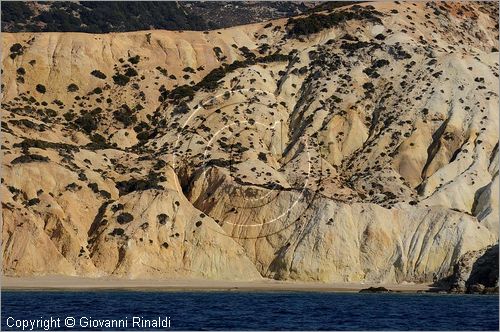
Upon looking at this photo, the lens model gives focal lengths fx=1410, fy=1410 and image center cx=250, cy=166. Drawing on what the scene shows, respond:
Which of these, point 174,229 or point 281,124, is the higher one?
point 281,124

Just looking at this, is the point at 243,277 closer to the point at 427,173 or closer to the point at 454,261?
the point at 454,261

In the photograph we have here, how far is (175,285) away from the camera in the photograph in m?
110

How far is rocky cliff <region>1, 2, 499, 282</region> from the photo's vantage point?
4473 inches

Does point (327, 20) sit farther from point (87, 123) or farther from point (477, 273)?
point (477, 273)

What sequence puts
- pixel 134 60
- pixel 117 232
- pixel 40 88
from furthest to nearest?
pixel 134 60 < pixel 40 88 < pixel 117 232

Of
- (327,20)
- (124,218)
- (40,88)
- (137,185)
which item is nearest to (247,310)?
(124,218)

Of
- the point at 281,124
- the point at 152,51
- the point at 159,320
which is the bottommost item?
the point at 159,320

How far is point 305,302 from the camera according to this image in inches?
3780

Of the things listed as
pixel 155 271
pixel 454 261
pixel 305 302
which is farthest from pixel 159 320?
pixel 454 261

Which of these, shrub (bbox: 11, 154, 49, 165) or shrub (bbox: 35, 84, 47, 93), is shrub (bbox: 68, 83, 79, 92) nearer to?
shrub (bbox: 35, 84, 47, 93)

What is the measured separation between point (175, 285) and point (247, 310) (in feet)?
74.3

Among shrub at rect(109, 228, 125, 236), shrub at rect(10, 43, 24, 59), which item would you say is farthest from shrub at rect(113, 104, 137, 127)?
shrub at rect(109, 228, 125, 236)

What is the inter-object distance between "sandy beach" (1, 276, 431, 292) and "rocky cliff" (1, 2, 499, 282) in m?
1.34

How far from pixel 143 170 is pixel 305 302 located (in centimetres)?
3241
